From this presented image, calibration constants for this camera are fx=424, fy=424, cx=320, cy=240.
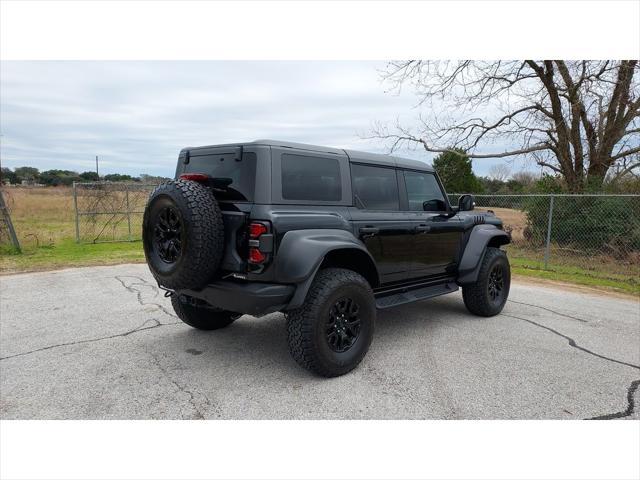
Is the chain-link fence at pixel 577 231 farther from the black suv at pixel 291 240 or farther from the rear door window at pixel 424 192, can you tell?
the black suv at pixel 291 240

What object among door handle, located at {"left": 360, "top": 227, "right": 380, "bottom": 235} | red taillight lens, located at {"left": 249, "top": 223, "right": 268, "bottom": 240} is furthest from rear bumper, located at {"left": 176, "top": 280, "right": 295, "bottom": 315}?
door handle, located at {"left": 360, "top": 227, "right": 380, "bottom": 235}

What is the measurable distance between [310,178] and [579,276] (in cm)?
819

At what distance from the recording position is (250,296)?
3293 mm

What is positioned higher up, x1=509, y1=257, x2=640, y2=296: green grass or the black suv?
the black suv

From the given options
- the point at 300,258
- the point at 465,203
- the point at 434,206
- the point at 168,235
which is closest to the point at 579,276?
the point at 465,203

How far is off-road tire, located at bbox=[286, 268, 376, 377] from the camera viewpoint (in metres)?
3.43

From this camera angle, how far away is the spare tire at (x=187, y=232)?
3.31 metres

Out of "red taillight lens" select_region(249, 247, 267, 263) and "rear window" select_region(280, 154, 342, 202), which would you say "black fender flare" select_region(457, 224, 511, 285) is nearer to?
"rear window" select_region(280, 154, 342, 202)

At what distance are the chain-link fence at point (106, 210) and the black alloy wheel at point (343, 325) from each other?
416 inches

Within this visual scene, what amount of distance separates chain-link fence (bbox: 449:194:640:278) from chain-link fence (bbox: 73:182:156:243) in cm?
1009

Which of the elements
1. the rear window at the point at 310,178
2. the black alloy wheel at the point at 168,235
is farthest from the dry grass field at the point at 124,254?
the rear window at the point at 310,178

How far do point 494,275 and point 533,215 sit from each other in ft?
27.1

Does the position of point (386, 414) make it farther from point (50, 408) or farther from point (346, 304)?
point (50, 408)

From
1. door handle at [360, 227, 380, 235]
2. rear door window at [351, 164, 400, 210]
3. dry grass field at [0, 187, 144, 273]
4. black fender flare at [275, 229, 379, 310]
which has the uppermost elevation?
rear door window at [351, 164, 400, 210]
